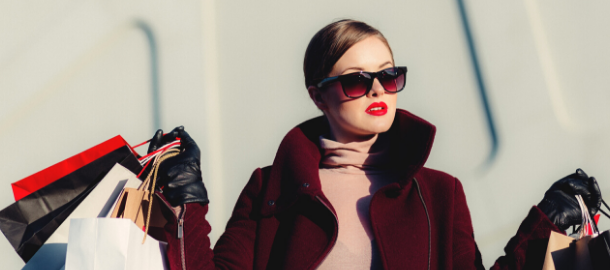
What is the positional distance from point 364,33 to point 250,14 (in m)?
0.78

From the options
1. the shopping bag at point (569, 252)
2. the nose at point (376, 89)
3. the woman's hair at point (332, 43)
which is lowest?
the shopping bag at point (569, 252)

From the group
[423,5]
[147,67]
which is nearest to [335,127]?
[423,5]

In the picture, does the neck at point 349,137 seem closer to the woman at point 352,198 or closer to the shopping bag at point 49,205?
the woman at point 352,198

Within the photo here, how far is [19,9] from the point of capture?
1.92m

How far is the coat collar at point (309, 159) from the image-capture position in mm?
1257

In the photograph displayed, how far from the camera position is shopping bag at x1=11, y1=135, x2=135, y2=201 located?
1137 millimetres

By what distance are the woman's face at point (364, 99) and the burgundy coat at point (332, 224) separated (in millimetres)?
119

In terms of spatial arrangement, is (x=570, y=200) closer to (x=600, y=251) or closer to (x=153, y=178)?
(x=600, y=251)

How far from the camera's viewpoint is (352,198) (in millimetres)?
1286

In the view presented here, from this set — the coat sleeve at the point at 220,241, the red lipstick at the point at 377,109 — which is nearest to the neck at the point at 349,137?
the red lipstick at the point at 377,109

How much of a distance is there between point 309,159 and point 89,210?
550mm

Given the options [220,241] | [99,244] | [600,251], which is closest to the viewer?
[99,244]

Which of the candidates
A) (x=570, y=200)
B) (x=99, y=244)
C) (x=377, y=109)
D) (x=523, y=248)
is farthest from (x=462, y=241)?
(x=99, y=244)

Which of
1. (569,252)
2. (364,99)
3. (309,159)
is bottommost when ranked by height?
(569,252)
